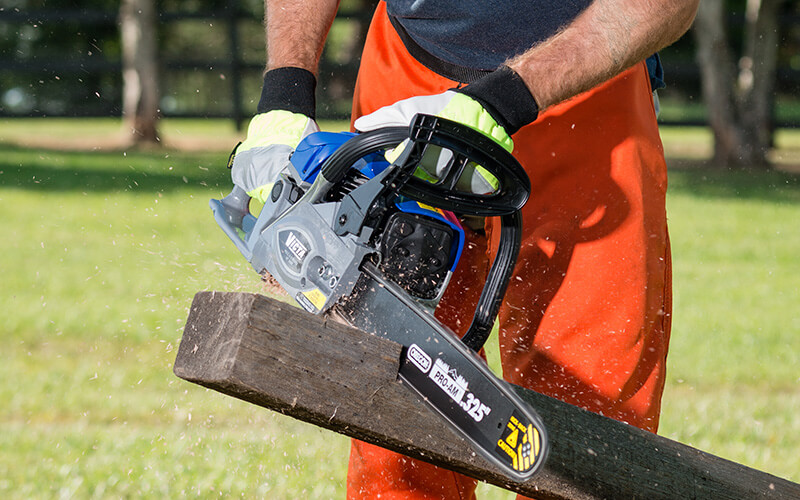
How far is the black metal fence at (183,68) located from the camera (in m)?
16.1

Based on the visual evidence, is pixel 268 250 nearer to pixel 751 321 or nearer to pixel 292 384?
pixel 292 384

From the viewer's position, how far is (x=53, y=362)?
429 cm

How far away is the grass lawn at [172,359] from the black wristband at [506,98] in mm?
706

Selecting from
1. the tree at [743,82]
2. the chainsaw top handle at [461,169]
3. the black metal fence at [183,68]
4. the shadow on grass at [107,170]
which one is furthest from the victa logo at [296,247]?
the black metal fence at [183,68]

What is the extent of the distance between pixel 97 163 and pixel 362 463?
11.5 metres

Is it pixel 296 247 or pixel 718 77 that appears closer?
pixel 296 247

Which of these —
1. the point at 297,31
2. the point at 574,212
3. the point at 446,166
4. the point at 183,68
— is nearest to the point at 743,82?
the point at 183,68

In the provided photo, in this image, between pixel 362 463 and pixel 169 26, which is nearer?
pixel 362 463

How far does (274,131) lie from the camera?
191cm

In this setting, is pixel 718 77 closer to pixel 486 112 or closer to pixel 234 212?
pixel 234 212

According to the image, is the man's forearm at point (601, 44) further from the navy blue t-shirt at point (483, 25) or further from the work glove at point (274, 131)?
the work glove at point (274, 131)

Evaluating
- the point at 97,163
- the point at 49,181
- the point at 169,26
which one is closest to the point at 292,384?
the point at 49,181

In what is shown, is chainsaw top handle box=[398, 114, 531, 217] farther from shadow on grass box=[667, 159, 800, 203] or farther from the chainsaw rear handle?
shadow on grass box=[667, 159, 800, 203]

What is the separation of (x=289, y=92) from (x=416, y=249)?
0.66 meters
